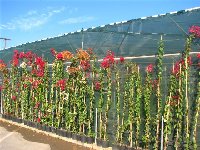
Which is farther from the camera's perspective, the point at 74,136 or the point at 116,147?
the point at 74,136

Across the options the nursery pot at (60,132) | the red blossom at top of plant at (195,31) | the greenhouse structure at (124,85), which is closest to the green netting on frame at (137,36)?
the greenhouse structure at (124,85)

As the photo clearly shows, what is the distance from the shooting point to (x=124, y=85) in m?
12.5

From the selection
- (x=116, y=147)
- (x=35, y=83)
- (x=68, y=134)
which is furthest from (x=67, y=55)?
(x=116, y=147)

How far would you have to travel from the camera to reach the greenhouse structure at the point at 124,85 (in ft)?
34.2

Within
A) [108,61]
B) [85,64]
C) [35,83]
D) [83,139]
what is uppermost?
[108,61]

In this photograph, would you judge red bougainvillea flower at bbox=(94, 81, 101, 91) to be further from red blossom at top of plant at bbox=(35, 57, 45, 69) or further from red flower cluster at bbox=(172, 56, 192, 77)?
red blossom at top of plant at bbox=(35, 57, 45, 69)

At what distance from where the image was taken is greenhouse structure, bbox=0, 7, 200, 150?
34.2 ft

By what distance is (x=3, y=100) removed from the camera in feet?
66.3

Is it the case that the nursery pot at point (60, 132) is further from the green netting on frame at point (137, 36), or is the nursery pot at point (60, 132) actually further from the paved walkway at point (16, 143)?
the green netting on frame at point (137, 36)

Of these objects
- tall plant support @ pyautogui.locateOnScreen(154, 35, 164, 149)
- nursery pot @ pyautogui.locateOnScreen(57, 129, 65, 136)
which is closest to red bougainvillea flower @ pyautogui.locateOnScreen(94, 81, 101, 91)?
nursery pot @ pyautogui.locateOnScreen(57, 129, 65, 136)

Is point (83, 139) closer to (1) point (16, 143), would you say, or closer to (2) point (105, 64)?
(1) point (16, 143)

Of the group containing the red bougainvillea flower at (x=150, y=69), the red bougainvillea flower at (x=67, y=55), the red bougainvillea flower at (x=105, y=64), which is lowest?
the red bougainvillea flower at (x=150, y=69)

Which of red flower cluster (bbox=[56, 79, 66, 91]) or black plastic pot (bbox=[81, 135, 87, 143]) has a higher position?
red flower cluster (bbox=[56, 79, 66, 91])

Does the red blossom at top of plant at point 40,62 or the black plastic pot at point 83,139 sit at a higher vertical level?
the red blossom at top of plant at point 40,62
